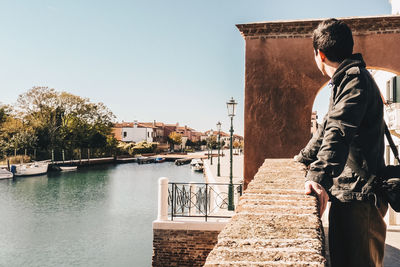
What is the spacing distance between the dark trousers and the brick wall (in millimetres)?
7168

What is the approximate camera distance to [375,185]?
59.9 inches

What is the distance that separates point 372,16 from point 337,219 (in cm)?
875

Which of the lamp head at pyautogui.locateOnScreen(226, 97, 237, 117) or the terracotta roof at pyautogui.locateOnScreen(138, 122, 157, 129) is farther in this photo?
the terracotta roof at pyautogui.locateOnScreen(138, 122, 157, 129)

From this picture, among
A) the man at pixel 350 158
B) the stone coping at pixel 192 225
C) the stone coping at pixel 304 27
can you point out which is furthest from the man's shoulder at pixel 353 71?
the stone coping at pixel 304 27

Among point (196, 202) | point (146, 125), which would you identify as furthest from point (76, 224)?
point (146, 125)

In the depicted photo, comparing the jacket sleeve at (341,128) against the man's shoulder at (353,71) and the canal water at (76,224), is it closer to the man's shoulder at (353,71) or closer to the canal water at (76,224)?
the man's shoulder at (353,71)

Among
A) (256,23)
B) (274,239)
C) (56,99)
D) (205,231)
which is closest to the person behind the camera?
(274,239)

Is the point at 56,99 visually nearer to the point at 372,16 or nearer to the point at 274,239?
the point at 372,16

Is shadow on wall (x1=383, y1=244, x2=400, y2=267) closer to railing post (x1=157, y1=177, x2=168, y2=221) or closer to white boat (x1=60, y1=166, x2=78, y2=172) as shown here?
railing post (x1=157, y1=177, x2=168, y2=221)

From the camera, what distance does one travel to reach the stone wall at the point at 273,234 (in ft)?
3.92

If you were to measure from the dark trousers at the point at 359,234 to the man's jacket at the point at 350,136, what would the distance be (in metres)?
0.06

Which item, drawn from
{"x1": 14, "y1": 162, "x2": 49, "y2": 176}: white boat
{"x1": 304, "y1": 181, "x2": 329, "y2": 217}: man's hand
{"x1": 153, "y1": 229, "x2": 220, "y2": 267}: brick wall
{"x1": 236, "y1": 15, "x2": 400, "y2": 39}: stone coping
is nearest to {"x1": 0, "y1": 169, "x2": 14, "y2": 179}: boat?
{"x1": 14, "y1": 162, "x2": 49, "y2": 176}: white boat

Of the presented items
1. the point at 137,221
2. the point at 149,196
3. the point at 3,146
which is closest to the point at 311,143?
the point at 137,221

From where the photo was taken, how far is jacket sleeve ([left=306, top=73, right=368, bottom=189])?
4.62ft
